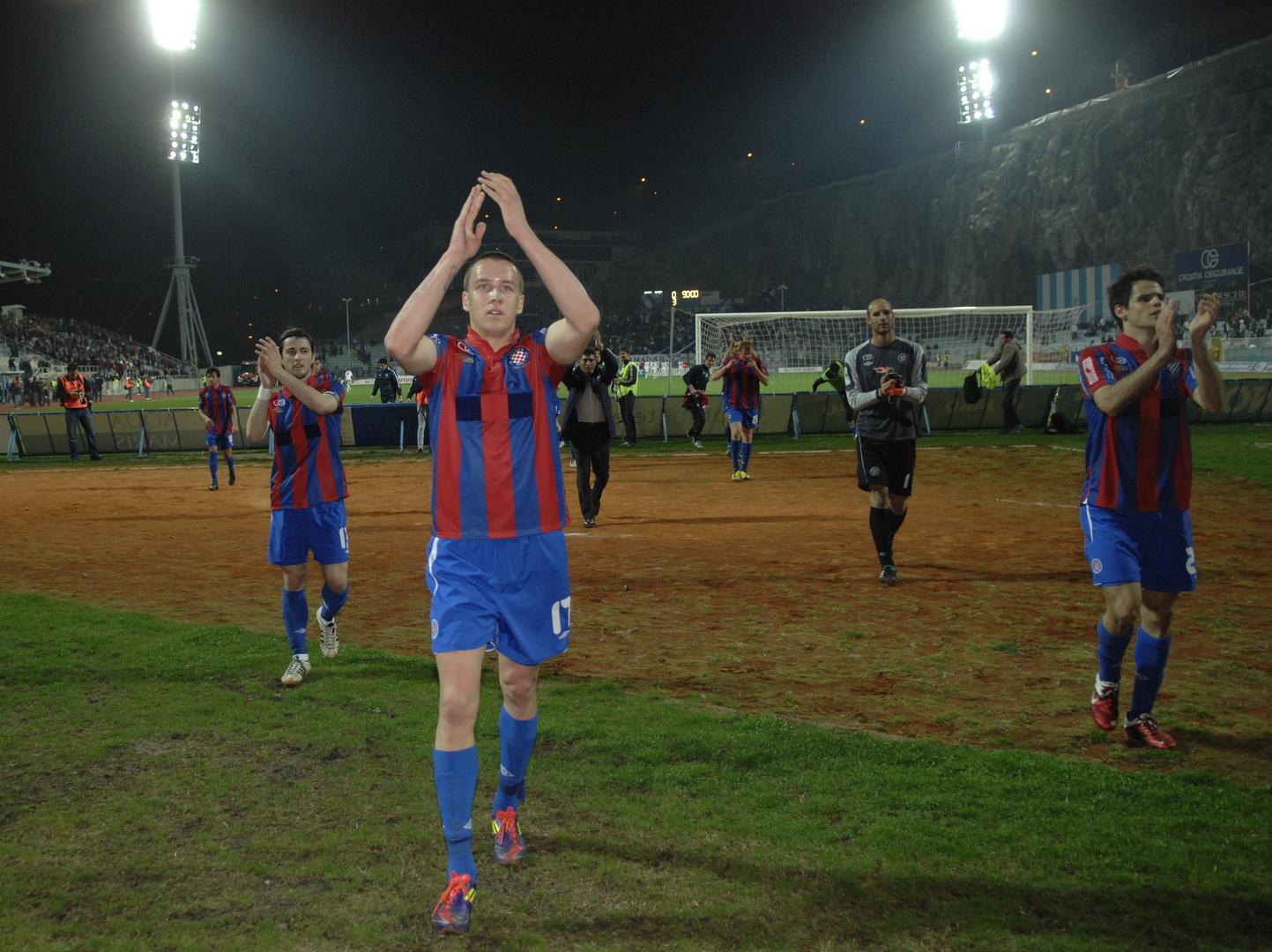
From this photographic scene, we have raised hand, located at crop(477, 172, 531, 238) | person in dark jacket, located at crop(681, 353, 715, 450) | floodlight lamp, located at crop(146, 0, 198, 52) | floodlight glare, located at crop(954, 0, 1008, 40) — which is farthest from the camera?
floodlight glare, located at crop(954, 0, 1008, 40)

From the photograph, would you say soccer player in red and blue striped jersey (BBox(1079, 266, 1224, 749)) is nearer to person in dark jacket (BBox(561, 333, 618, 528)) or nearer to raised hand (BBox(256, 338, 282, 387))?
raised hand (BBox(256, 338, 282, 387))

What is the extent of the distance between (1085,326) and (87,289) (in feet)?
256

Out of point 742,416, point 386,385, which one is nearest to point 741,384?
point 742,416

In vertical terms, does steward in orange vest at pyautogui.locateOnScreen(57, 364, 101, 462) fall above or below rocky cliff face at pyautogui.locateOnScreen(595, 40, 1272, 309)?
below

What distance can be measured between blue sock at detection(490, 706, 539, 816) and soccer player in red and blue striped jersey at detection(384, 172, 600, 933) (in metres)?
0.12

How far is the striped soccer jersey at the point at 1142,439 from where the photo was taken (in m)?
4.84

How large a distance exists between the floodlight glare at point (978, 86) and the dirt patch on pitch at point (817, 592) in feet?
195

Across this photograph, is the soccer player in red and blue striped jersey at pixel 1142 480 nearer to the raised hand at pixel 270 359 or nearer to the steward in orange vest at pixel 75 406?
the raised hand at pixel 270 359

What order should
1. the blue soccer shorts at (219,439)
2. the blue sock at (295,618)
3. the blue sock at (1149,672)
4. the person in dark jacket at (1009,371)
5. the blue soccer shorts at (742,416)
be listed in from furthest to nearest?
the person in dark jacket at (1009,371), the blue soccer shorts at (219,439), the blue soccer shorts at (742,416), the blue sock at (295,618), the blue sock at (1149,672)

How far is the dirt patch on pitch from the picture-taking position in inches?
222

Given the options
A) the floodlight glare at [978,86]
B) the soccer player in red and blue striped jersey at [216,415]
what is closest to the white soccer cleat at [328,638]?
the soccer player in red and blue striped jersey at [216,415]

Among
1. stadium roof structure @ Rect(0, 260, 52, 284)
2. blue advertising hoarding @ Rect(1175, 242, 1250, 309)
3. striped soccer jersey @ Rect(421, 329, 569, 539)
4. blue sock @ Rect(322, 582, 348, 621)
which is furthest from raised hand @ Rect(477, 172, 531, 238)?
stadium roof structure @ Rect(0, 260, 52, 284)

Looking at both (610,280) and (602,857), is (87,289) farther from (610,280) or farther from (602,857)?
(602,857)

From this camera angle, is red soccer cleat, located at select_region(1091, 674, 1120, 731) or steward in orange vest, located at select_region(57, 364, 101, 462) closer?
red soccer cleat, located at select_region(1091, 674, 1120, 731)
